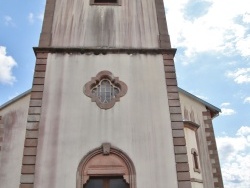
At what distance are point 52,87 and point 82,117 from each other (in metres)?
1.52

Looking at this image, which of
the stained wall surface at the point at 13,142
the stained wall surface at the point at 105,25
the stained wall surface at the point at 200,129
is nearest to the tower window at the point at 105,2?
the stained wall surface at the point at 105,25

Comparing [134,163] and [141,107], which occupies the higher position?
[141,107]

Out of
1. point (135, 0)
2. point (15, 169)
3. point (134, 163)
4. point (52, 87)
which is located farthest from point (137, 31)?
point (15, 169)

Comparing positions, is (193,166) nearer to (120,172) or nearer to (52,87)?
(120,172)

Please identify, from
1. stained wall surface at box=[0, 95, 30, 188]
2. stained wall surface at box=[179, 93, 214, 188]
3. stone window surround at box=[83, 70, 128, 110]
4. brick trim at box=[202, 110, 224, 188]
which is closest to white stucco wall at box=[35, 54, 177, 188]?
stone window surround at box=[83, 70, 128, 110]

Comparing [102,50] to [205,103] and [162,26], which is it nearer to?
[162,26]

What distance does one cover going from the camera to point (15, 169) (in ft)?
38.7

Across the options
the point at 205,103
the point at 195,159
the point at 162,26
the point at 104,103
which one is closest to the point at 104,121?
the point at 104,103

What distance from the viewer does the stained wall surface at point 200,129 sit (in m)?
14.0

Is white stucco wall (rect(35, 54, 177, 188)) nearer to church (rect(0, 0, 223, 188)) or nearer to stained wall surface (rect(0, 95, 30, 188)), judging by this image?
church (rect(0, 0, 223, 188))

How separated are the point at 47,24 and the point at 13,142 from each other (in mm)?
4833

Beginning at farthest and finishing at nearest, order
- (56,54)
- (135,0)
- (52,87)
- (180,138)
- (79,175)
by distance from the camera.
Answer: (135,0) → (56,54) → (52,87) → (180,138) → (79,175)

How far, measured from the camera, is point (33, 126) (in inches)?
370

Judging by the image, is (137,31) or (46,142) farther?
(137,31)
